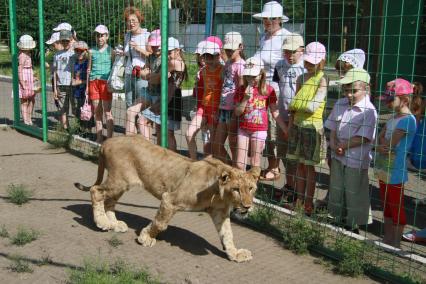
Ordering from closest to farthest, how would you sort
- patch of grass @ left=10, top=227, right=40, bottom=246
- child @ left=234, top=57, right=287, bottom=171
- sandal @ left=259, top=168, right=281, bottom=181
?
patch of grass @ left=10, top=227, right=40, bottom=246 → child @ left=234, top=57, right=287, bottom=171 → sandal @ left=259, top=168, right=281, bottom=181

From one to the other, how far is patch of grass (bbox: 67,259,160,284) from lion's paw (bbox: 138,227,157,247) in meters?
0.46

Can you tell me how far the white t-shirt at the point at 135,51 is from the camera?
25.0 ft

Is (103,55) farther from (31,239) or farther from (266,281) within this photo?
(266,281)

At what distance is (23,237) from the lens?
4852 mm

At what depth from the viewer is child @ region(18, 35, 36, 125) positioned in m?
9.96

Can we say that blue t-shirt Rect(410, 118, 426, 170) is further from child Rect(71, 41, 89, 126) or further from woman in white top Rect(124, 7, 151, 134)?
child Rect(71, 41, 89, 126)

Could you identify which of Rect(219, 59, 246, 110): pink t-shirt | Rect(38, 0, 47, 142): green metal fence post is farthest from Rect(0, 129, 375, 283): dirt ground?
Rect(38, 0, 47, 142): green metal fence post

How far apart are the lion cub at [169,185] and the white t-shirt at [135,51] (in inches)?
104

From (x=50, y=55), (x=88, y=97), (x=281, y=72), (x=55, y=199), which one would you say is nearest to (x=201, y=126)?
(x=281, y=72)

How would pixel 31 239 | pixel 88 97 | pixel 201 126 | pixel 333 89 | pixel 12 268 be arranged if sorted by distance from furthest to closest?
pixel 88 97 → pixel 333 89 → pixel 201 126 → pixel 31 239 → pixel 12 268

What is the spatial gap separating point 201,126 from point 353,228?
245 centimetres

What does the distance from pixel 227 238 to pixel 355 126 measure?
163 cm

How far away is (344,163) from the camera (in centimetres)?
527

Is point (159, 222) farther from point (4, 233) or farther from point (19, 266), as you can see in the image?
point (4, 233)
